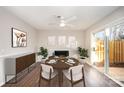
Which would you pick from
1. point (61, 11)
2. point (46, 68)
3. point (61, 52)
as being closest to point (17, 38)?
point (61, 11)

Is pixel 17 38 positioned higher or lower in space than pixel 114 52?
higher

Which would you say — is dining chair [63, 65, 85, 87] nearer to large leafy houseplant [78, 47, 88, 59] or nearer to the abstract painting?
the abstract painting

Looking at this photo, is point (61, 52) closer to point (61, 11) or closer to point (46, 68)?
point (61, 11)

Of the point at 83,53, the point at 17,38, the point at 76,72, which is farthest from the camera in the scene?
the point at 83,53

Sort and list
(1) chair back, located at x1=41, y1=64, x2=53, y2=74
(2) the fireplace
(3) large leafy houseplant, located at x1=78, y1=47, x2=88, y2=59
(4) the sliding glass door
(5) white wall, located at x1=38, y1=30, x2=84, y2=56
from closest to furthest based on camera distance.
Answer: (1) chair back, located at x1=41, y1=64, x2=53, y2=74 < (4) the sliding glass door < (3) large leafy houseplant, located at x1=78, y1=47, x2=88, y2=59 < (2) the fireplace < (5) white wall, located at x1=38, y1=30, x2=84, y2=56

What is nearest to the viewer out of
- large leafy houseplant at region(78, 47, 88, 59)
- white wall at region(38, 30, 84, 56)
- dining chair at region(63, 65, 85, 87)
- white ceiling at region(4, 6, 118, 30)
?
dining chair at region(63, 65, 85, 87)

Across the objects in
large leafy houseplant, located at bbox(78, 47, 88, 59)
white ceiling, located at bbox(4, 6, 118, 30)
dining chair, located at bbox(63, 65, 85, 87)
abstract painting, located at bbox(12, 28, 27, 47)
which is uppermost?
white ceiling, located at bbox(4, 6, 118, 30)

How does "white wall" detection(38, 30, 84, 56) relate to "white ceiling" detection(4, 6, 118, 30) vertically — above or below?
below

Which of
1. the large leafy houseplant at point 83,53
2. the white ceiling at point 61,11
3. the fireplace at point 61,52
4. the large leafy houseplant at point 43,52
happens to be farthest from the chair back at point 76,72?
the fireplace at point 61,52

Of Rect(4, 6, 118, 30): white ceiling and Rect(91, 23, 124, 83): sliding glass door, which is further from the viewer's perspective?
Rect(91, 23, 124, 83): sliding glass door

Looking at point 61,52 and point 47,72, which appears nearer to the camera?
point 47,72

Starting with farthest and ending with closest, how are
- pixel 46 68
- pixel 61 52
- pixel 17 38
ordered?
1. pixel 61 52
2. pixel 17 38
3. pixel 46 68

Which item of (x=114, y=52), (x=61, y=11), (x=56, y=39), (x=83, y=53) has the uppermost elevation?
(x=61, y=11)

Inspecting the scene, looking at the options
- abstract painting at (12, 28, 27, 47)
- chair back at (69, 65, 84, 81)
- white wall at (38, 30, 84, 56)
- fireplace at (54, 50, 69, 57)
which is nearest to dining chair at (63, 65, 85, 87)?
chair back at (69, 65, 84, 81)
